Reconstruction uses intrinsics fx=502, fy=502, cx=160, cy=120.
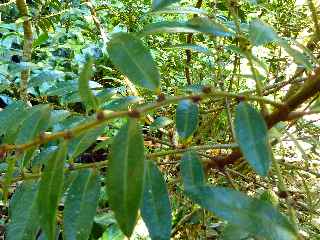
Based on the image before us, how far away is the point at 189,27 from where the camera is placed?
1.54 ft

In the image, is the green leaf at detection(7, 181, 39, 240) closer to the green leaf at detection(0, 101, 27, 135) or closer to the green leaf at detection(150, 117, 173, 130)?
the green leaf at detection(0, 101, 27, 135)

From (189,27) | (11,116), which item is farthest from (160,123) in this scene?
(189,27)

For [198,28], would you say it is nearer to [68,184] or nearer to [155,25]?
[155,25]

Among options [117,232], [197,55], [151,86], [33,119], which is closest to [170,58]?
[197,55]

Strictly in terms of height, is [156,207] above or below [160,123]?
below

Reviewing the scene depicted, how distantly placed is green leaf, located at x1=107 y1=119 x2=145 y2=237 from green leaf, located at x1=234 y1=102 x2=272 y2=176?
97 millimetres

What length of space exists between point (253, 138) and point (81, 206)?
6.7 inches

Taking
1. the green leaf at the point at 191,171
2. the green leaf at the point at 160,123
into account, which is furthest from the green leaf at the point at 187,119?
the green leaf at the point at 160,123

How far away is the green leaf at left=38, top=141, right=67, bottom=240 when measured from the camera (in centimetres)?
39

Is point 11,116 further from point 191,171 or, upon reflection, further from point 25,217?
point 191,171

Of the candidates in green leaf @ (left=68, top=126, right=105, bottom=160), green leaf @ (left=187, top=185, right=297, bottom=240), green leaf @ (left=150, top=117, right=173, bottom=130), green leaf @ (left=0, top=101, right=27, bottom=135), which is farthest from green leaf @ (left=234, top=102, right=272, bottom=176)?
green leaf @ (left=150, top=117, right=173, bottom=130)

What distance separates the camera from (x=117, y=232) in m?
1.07

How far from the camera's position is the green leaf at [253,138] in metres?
0.41

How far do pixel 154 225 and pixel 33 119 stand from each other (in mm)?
215
